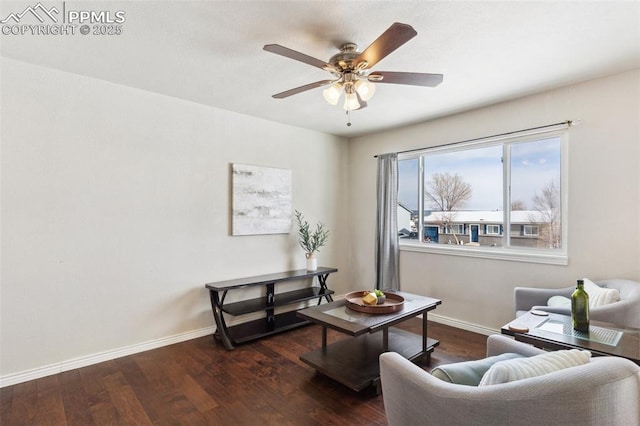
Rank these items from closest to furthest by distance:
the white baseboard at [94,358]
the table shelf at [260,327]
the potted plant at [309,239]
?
the white baseboard at [94,358]
the table shelf at [260,327]
the potted plant at [309,239]

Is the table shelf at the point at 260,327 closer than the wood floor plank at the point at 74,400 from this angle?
No

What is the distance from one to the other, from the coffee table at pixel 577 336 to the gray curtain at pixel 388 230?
2.20m

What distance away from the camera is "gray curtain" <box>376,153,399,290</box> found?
423 centimetres

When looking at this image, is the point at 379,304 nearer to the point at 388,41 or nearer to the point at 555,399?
the point at 555,399

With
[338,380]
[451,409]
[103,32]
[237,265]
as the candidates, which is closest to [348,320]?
[338,380]

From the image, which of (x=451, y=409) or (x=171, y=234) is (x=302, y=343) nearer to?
(x=171, y=234)

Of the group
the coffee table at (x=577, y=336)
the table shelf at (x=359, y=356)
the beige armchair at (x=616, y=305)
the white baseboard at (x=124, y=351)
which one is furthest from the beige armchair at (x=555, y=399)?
the white baseboard at (x=124, y=351)

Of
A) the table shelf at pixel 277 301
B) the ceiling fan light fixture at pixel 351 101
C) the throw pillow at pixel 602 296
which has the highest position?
the ceiling fan light fixture at pixel 351 101

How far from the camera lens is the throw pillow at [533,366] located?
1.16 m

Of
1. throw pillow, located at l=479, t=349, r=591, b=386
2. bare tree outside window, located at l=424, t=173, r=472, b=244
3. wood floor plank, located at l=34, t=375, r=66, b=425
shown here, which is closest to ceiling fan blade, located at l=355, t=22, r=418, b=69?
throw pillow, located at l=479, t=349, r=591, b=386

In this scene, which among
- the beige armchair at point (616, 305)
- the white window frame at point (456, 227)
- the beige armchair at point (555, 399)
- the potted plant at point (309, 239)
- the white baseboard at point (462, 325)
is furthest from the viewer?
the potted plant at point (309, 239)

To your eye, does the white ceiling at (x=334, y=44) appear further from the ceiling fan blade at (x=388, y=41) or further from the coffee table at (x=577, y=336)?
the coffee table at (x=577, y=336)

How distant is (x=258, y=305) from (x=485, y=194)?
9.65 feet

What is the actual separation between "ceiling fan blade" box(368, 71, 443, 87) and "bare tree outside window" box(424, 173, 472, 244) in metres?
2.04
